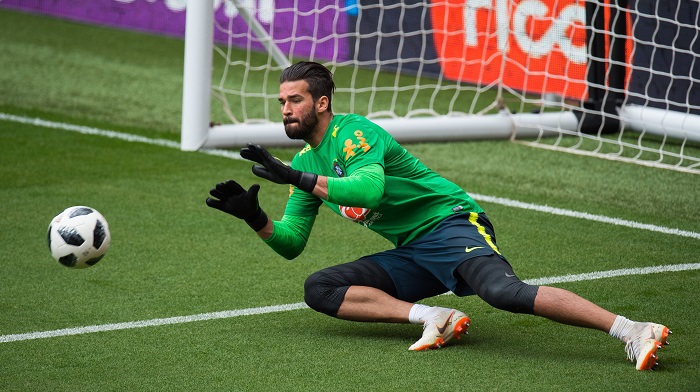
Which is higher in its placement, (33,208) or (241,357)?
(241,357)

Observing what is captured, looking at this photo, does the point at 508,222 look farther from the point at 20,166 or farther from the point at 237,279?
the point at 20,166

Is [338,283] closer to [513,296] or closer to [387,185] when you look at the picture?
[387,185]

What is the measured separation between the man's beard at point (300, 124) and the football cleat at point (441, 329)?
98cm

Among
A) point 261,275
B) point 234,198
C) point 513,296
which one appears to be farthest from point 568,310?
point 261,275

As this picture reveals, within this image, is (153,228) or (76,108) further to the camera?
(76,108)

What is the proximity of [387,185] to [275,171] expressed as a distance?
692 mm

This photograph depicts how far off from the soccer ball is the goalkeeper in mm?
715

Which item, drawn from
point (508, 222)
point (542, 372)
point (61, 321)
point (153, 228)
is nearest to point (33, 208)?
point (153, 228)

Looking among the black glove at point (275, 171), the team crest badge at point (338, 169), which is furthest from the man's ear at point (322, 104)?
the black glove at point (275, 171)

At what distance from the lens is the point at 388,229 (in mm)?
5078

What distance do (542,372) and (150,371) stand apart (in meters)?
1.59

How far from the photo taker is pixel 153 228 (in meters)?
6.88

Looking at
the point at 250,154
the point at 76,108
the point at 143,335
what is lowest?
the point at 76,108

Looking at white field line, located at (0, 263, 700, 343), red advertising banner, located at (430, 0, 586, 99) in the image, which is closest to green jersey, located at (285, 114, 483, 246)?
white field line, located at (0, 263, 700, 343)
